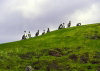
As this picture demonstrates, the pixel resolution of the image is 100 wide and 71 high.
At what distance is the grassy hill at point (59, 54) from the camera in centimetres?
7162

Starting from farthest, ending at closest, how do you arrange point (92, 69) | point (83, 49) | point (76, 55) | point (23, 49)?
1. point (23, 49)
2. point (83, 49)
3. point (76, 55)
4. point (92, 69)

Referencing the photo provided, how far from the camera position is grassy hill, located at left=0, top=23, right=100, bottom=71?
71.6 meters

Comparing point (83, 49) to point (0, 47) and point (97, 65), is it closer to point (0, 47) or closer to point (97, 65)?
point (97, 65)

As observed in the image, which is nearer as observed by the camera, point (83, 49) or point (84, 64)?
point (84, 64)

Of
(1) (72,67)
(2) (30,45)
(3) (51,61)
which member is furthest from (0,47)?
(1) (72,67)

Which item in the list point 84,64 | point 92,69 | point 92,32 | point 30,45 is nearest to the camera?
point 92,69

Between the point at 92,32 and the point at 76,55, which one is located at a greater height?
the point at 92,32

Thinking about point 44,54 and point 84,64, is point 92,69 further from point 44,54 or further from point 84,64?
point 44,54

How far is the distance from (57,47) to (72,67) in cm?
2512

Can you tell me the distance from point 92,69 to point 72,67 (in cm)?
612

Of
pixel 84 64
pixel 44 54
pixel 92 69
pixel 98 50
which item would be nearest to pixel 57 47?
pixel 44 54

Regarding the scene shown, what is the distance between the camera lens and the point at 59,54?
84875 mm

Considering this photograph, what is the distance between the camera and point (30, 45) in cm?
10312

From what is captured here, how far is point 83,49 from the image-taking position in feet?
291
